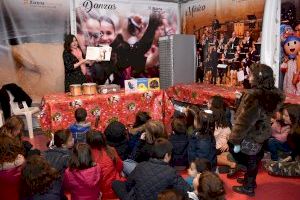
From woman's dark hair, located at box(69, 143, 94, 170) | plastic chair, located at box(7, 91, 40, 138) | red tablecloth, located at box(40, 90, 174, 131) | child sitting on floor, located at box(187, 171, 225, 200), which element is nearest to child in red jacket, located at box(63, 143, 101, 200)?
woman's dark hair, located at box(69, 143, 94, 170)

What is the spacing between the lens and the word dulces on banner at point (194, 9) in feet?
23.4

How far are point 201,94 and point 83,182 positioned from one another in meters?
3.28

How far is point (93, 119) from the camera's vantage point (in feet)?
17.3

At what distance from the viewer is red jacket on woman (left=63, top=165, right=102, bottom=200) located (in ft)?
9.53

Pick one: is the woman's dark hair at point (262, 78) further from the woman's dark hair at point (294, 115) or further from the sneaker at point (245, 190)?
the sneaker at point (245, 190)

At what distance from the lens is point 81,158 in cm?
287

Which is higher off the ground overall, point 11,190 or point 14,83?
point 14,83

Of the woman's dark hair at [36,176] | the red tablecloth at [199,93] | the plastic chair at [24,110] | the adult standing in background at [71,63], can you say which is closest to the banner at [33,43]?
the plastic chair at [24,110]

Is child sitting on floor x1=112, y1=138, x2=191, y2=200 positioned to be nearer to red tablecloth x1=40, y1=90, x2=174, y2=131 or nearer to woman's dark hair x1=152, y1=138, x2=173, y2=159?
woman's dark hair x1=152, y1=138, x2=173, y2=159

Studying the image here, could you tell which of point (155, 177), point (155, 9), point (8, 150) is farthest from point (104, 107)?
point (155, 9)

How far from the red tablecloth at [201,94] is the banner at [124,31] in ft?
4.33

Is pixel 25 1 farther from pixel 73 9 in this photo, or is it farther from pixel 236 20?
pixel 236 20

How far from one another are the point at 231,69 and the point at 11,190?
15.2 feet

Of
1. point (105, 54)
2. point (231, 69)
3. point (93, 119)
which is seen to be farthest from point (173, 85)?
point (93, 119)
